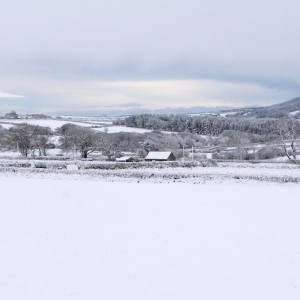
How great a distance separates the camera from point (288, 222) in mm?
13055

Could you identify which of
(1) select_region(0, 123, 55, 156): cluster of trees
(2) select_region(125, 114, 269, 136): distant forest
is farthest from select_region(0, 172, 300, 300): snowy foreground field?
(2) select_region(125, 114, 269, 136): distant forest

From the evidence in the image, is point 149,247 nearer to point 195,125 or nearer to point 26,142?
point 26,142

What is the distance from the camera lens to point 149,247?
10047 mm

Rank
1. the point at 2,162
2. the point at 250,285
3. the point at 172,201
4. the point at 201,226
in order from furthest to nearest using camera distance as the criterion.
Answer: the point at 2,162 < the point at 172,201 < the point at 201,226 < the point at 250,285

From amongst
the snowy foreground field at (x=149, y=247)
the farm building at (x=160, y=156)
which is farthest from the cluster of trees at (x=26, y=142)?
the snowy foreground field at (x=149, y=247)

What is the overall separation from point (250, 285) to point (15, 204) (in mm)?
14561

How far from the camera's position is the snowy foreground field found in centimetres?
736

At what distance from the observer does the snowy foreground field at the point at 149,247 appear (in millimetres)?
7359

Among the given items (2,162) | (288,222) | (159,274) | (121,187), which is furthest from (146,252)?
(2,162)

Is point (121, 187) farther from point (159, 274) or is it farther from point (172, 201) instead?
point (159, 274)

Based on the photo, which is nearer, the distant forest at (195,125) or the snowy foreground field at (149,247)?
the snowy foreground field at (149,247)

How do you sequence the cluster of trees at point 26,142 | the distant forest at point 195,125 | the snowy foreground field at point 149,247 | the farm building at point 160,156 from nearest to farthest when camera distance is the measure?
the snowy foreground field at point 149,247
the farm building at point 160,156
the cluster of trees at point 26,142
the distant forest at point 195,125

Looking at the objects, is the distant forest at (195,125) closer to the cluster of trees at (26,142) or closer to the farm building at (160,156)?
the cluster of trees at (26,142)

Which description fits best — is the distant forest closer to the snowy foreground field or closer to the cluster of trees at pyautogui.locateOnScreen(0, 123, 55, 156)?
the cluster of trees at pyautogui.locateOnScreen(0, 123, 55, 156)
